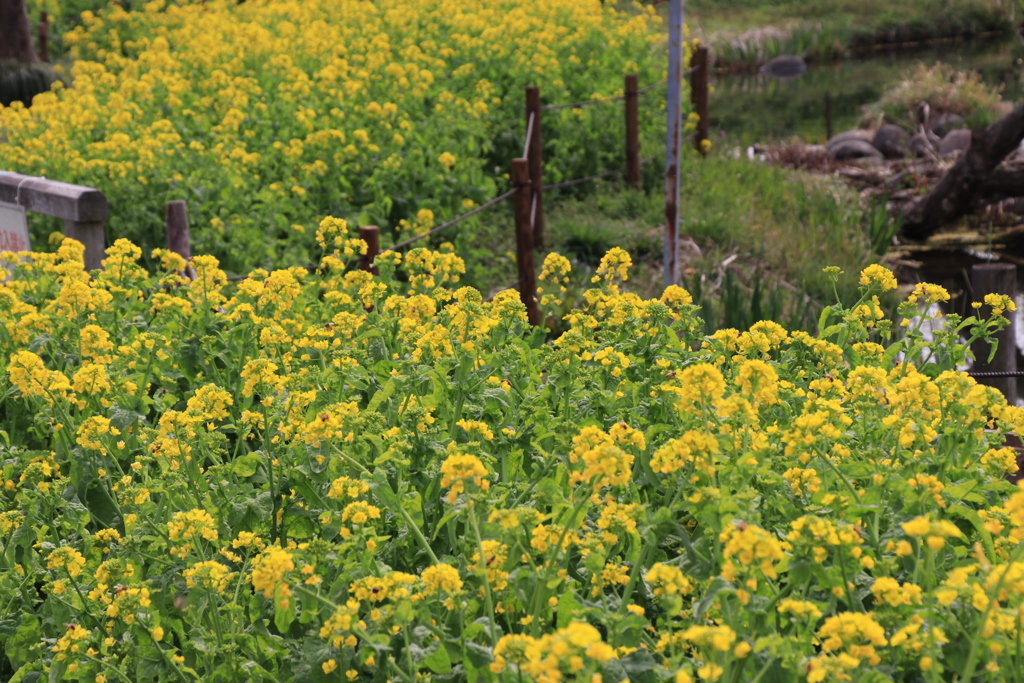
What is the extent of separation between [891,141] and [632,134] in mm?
6418

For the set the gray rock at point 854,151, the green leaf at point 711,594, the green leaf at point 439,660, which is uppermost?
the green leaf at point 711,594

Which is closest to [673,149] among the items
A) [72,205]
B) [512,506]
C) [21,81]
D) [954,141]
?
[72,205]

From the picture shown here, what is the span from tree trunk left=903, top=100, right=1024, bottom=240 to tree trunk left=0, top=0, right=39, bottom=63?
40.6 feet

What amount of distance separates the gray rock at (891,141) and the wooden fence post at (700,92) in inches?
170

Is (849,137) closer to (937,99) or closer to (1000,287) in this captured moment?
(937,99)

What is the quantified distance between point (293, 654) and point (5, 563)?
945 millimetres

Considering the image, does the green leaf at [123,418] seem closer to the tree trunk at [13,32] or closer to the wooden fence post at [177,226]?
the wooden fence post at [177,226]

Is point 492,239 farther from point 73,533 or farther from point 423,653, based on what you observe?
point 423,653

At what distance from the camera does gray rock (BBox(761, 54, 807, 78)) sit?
21.9 m

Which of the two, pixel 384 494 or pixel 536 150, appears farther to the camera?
pixel 536 150

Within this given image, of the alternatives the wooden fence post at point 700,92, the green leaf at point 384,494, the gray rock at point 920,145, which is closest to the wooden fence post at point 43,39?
the wooden fence post at point 700,92

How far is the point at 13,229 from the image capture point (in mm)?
4586

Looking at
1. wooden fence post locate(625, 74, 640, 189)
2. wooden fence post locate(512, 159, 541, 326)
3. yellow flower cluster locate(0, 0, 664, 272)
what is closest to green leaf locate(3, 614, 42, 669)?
yellow flower cluster locate(0, 0, 664, 272)

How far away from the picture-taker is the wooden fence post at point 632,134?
930 centimetres
